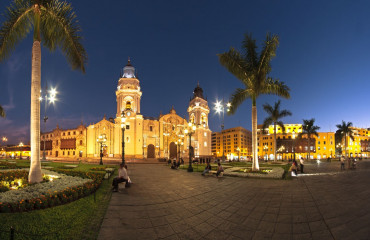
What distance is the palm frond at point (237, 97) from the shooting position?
18994mm

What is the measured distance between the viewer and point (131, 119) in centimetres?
5059

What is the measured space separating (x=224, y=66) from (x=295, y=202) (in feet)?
42.6

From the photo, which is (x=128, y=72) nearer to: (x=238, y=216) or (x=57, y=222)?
(x=57, y=222)

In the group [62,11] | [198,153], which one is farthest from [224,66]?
[198,153]

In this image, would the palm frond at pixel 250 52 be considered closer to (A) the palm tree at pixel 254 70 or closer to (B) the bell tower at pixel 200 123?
(A) the palm tree at pixel 254 70

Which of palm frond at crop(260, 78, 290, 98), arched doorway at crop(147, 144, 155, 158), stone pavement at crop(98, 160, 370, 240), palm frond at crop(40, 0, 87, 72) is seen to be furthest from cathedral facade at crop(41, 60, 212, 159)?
stone pavement at crop(98, 160, 370, 240)

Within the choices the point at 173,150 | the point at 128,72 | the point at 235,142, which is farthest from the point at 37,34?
the point at 235,142

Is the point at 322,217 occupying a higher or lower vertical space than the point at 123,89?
lower

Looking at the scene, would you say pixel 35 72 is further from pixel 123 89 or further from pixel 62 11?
pixel 123 89

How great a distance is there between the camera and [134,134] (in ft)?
166

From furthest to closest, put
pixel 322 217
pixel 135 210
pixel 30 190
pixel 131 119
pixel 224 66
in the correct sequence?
pixel 131 119 → pixel 224 66 → pixel 30 190 → pixel 135 210 → pixel 322 217

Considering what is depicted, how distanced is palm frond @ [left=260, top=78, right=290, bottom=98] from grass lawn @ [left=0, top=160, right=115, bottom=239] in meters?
16.3

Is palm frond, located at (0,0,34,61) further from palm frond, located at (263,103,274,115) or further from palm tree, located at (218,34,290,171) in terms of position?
palm frond, located at (263,103,274,115)

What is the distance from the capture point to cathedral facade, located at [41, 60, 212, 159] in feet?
166
